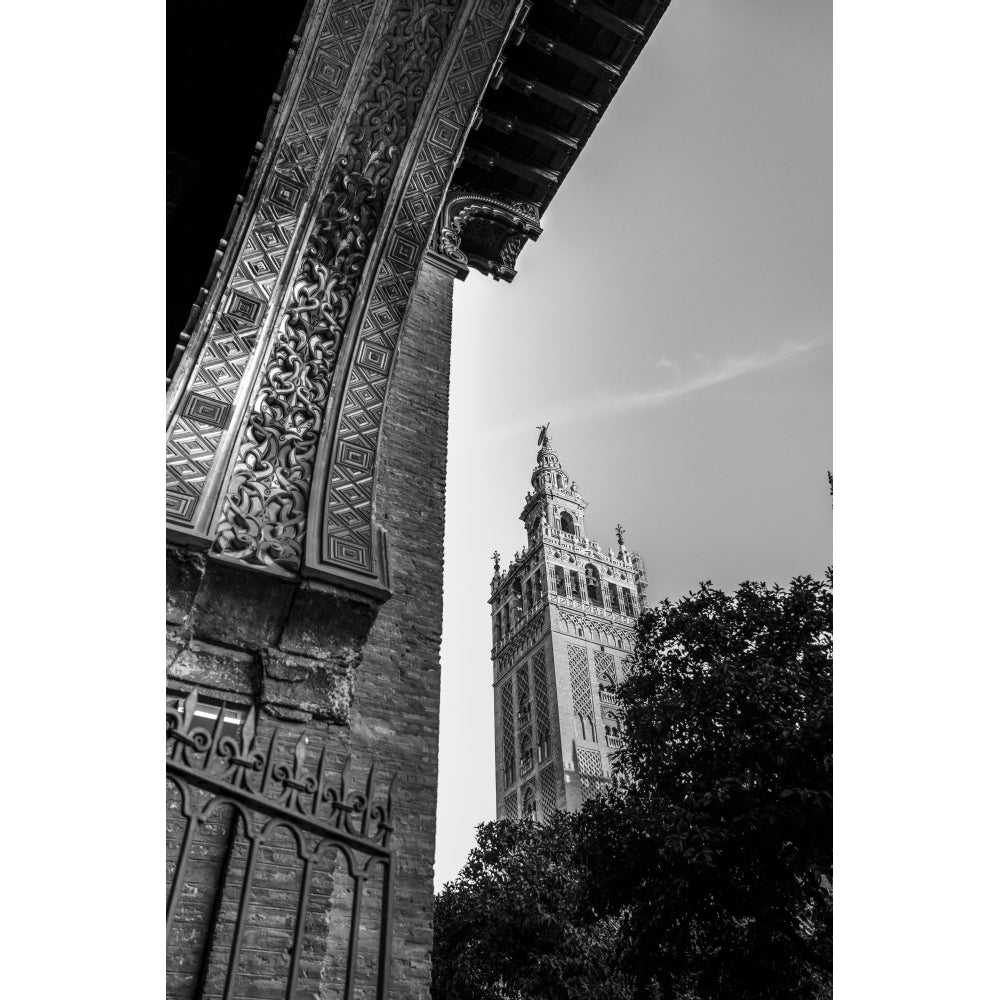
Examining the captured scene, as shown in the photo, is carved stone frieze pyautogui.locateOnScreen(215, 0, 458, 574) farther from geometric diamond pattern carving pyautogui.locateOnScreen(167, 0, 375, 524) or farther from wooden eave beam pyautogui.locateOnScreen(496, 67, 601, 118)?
wooden eave beam pyautogui.locateOnScreen(496, 67, 601, 118)

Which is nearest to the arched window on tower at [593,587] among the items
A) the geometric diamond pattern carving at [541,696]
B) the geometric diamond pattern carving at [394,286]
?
the geometric diamond pattern carving at [541,696]

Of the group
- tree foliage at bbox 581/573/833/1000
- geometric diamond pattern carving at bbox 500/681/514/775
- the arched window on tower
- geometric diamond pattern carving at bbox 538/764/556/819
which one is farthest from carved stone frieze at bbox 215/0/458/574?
geometric diamond pattern carving at bbox 500/681/514/775

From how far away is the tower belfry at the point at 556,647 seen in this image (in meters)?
49.7

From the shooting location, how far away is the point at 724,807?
9.85m

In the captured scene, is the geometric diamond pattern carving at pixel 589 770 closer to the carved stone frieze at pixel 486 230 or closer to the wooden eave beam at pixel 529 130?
the carved stone frieze at pixel 486 230

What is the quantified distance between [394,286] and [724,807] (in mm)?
7743

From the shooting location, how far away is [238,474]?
399 cm

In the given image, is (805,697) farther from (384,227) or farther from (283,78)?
(283,78)

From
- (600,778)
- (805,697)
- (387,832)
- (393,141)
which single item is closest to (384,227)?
Result: (393,141)

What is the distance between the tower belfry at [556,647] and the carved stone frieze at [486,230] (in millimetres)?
43149

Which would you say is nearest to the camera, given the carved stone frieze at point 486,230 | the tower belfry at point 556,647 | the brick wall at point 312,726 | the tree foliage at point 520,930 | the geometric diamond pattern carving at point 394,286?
the brick wall at point 312,726

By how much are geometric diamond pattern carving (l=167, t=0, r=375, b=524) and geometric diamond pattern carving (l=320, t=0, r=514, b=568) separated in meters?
0.59

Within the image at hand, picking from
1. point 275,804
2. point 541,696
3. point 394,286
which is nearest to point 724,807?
point 394,286

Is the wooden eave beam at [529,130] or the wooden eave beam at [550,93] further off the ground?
the wooden eave beam at [550,93]
